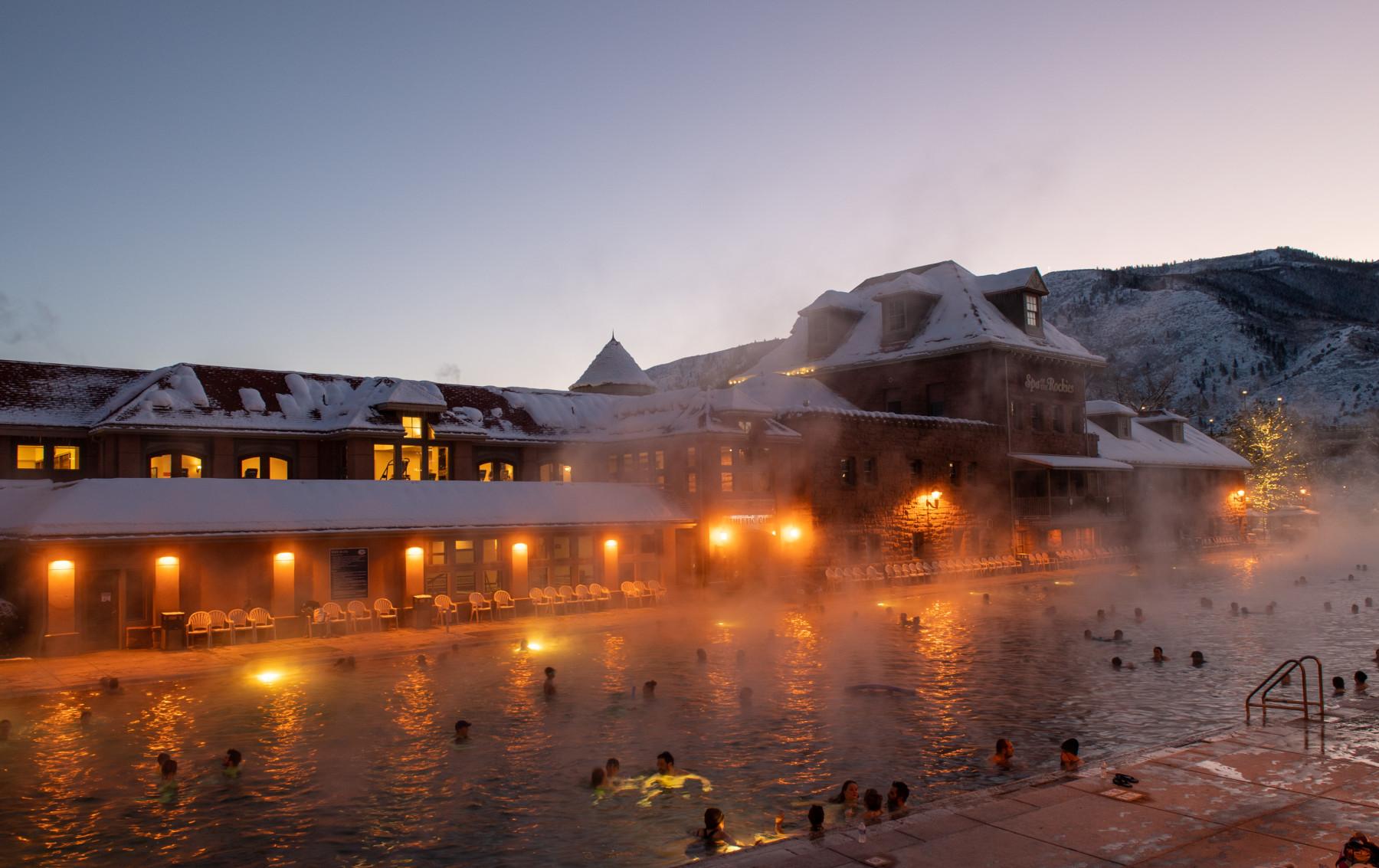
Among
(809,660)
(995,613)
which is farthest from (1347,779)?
(995,613)

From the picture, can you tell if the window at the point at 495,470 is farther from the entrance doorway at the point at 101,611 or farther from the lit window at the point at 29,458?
the entrance doorway at the point at 101,611

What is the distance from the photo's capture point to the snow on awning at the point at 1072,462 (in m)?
51.8

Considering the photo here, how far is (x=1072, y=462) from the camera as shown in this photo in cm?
5347

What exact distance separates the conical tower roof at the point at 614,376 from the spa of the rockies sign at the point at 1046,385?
82.9 ft

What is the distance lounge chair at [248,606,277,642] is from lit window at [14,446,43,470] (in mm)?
18081

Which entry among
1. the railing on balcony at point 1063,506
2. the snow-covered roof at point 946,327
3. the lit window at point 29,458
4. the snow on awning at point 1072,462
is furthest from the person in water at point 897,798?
the railing on balcony at point 1063,506

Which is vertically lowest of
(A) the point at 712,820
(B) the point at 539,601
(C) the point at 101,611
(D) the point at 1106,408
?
(A) the point at 712,820

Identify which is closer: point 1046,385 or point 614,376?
point 1046,385

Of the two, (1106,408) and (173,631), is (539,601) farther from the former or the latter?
(1106,408)

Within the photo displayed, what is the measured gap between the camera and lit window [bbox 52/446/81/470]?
128 ft

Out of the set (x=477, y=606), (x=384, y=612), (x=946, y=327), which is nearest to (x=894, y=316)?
(x=946, y=327)

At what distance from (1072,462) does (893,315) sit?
512 inches

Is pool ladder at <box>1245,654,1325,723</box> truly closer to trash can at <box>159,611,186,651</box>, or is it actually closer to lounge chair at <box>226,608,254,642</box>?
lounge chair at <box>226,608,254,642</box>

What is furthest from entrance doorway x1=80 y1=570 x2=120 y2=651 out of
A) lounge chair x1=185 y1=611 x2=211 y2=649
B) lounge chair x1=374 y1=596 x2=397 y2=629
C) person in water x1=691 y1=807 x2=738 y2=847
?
person in water x1=691 y1=807 x2=738 y2=847
